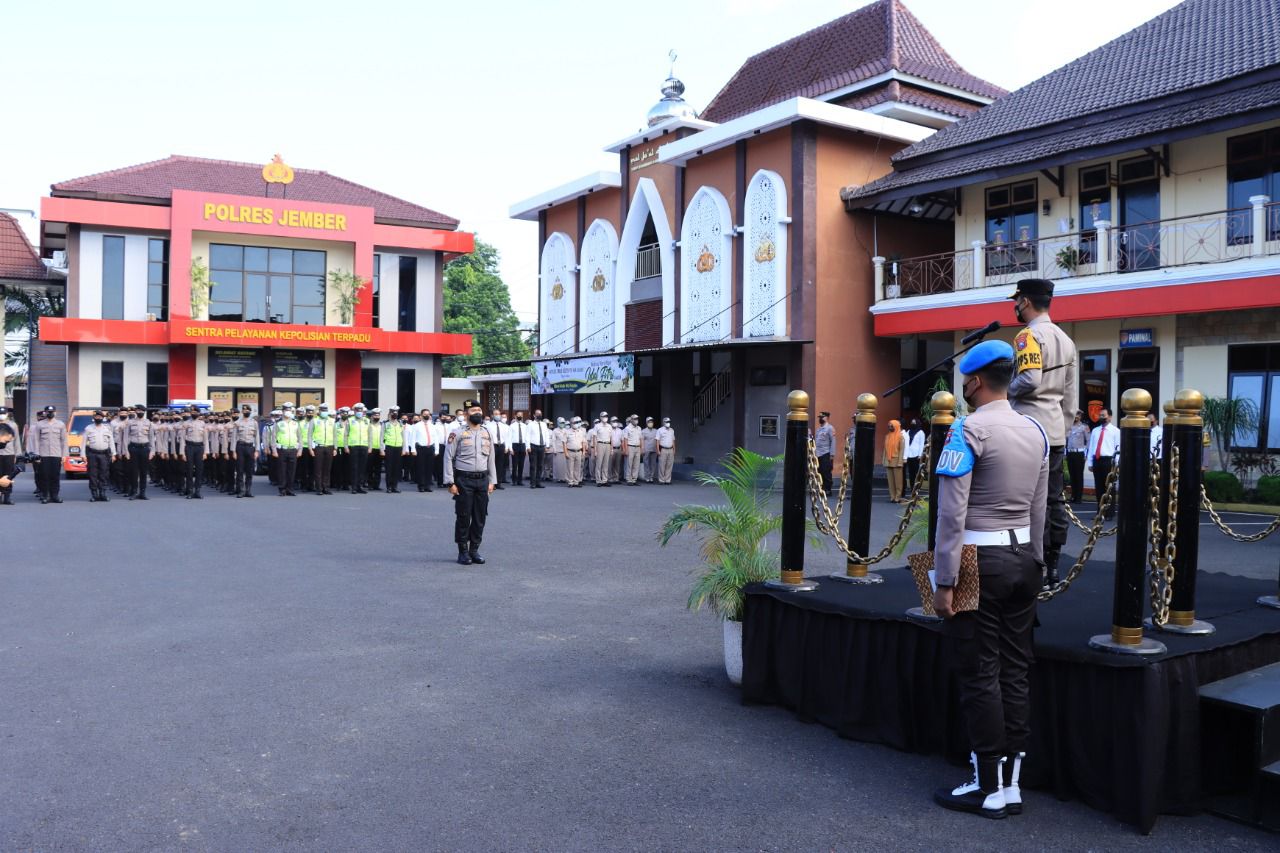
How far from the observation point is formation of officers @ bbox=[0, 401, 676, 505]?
19.1m

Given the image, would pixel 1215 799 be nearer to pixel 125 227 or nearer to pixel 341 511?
pixel 341 511

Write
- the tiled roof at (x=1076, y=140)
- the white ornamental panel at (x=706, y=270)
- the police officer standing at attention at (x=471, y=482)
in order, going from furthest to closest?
the white ornamental panel at (x=706, y=270)
the tiled roof at (x=1076, y=140)
the police officer standing at attention at (x=471, y=482)

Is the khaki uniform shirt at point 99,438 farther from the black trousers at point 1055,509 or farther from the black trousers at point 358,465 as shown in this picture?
the black trousers at point 1055,509

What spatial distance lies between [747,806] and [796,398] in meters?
2.54

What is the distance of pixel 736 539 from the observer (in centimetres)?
626

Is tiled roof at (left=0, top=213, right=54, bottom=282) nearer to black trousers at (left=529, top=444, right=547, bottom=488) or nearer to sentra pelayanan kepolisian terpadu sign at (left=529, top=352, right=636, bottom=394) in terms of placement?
sentra pelayanan kepolisian terpadu sign at (left=529, top=352, right=636, bottom=394)

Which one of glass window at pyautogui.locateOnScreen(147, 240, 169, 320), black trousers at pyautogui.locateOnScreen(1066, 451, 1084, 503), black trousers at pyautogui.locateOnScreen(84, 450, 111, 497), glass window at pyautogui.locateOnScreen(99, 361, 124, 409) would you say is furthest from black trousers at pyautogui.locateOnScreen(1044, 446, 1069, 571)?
glass window at pyautogui.locateOnScreen(147, 240, 169, 320)

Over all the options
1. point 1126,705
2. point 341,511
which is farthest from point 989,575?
point 341,511

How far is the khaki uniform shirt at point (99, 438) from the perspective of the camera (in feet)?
62.4

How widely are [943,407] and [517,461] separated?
18.2m

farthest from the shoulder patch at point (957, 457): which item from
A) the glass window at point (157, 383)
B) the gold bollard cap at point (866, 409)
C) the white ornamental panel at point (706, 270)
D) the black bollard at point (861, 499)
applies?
the glass window at point (157, 383)

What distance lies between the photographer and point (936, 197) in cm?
2352

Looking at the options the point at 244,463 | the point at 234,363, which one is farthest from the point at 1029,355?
the point at 234,363

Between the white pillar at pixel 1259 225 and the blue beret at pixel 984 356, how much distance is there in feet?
51.0
